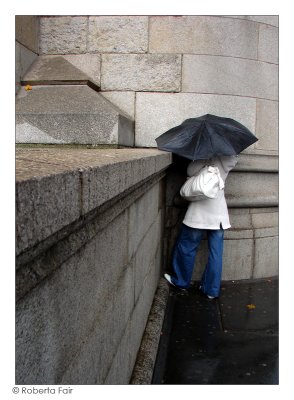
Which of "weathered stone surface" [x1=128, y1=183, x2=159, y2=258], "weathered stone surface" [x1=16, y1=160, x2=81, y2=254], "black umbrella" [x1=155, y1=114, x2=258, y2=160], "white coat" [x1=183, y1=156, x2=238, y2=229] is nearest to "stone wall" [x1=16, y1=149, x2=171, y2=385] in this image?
"weathered stone surface" [x1=16, y1=160, x2=81, y2=254]

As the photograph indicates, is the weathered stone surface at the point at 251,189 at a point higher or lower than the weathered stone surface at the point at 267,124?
lower

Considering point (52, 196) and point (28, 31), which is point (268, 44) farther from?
point (52, 196)

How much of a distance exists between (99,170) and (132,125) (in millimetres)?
3766

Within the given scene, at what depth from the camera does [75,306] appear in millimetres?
1354

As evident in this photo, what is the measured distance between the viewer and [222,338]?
3.90 metres

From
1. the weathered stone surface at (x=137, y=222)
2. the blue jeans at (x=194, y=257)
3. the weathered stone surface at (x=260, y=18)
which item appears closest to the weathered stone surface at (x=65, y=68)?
the weathered stone surface at (x=260, y=18)

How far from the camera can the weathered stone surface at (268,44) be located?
5.32 meters

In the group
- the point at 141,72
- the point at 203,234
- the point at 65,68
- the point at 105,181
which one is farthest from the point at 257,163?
the point at 105,181

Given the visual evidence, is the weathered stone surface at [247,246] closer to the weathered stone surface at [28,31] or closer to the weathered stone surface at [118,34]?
the weathered stone surface at [118,34]

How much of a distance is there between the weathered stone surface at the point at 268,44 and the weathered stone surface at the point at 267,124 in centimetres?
55

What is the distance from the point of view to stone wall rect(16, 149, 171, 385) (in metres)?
0.91

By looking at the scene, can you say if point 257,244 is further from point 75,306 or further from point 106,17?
point 75,306

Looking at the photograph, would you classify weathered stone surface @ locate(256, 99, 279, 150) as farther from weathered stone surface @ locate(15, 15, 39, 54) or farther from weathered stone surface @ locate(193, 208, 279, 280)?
weathered stone surface @ locate(15, 15, 39, 54)

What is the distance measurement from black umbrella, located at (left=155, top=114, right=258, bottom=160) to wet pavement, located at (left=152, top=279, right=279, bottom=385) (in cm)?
164
